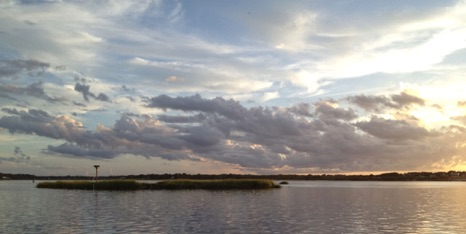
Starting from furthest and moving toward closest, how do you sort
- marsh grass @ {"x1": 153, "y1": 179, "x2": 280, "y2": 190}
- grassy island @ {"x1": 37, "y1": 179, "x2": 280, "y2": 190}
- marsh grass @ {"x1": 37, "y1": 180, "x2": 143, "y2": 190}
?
marsh grass @ {"x1": 153, "y1": 179, "x2": 280, "y2": 190}, grassy island @ {"x1": 37, "y1": 179, "x2": 280, "y2": 190}, marsh grass @ {"x1": 37, "y1": 180, "x2": 143, "y2": 190}

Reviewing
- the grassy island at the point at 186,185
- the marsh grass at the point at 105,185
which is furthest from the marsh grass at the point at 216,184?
the marsh grass at the point at 105,185

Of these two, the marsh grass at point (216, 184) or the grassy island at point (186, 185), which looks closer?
the grassy island at point (186, 185)

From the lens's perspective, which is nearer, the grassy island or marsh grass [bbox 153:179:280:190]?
the grassy island

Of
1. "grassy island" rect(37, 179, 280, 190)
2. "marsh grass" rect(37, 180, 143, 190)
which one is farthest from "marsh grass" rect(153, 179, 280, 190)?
"marsh grass" rect(37, 180, 143, 190)

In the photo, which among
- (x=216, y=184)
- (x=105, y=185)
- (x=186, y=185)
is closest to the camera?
(x=105, y=185)

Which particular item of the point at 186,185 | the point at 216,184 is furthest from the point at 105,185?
the point at 216,184

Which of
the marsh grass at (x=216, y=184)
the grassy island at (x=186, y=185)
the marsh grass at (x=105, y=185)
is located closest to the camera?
the marsh grass at (x=105, y=185)

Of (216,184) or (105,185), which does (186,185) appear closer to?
(216,184)

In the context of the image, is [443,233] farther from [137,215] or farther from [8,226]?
[8,226]

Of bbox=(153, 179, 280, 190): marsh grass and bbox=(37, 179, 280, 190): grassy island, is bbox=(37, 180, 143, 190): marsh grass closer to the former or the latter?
bbox=(37, 179, 280, 190): grassy island

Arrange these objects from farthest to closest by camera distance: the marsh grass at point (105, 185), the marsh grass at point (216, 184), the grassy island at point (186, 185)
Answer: the marsh grass at point (216, 184), the grassy island at point (186, 185), the marsh grass at point (105, 185)

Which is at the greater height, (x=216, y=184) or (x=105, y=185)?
(x=105, y=185)

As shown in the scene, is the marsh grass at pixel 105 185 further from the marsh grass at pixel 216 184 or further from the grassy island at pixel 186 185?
the marsh grass at pixel 216 184

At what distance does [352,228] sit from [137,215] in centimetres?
2652
